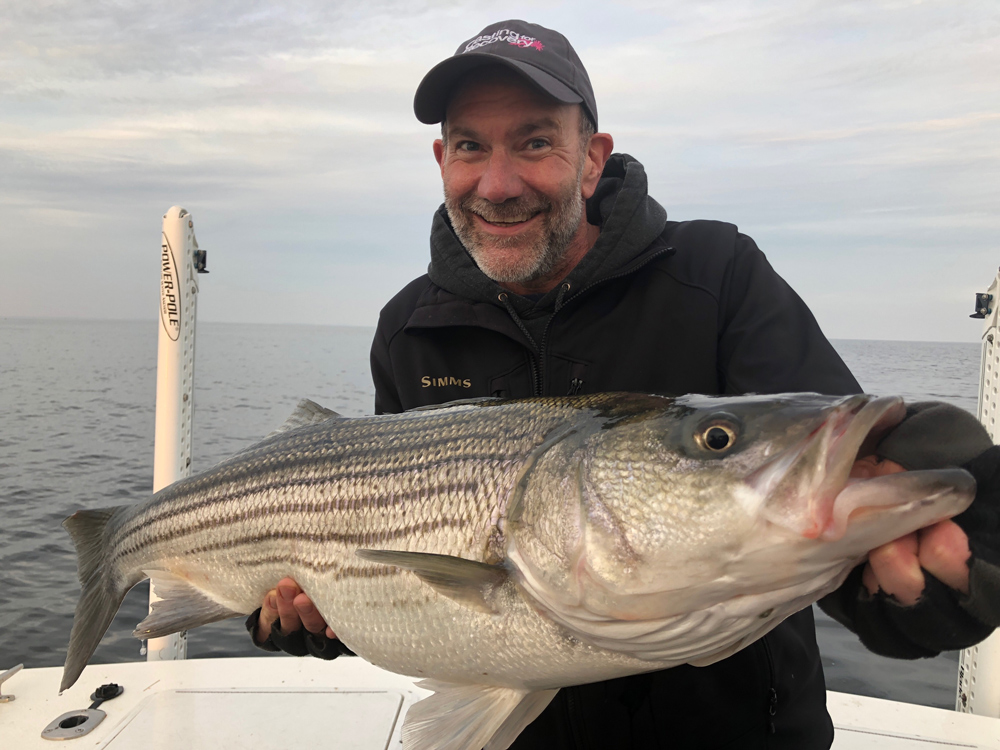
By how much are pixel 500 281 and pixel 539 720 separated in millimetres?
1741

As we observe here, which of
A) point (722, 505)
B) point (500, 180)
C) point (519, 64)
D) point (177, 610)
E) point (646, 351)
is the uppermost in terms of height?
point (519, 64)

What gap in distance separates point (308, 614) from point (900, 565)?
189cm

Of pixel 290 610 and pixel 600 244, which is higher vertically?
pixel 600 244

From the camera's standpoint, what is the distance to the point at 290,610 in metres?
2.50

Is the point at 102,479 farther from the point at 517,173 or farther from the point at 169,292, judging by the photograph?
the point at 517,173

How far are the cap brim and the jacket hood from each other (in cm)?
46

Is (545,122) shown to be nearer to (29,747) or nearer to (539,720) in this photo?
(539,720)

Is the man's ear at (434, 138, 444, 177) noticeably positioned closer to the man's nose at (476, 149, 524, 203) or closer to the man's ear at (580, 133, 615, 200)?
the man's nose at (476, 149, 524, 203)

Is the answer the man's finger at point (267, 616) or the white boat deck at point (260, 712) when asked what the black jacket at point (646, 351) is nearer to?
the man's finger at point (267, 616)

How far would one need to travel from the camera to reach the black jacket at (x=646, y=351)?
2379 millimetres

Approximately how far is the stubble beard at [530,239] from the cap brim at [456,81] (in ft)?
1.17

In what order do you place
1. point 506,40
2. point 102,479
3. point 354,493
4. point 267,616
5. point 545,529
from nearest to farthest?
point 545,529, point 354,493, point 267,616, point 506,40, point 102,479

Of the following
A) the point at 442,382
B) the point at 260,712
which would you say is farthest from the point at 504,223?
the point at 260,712

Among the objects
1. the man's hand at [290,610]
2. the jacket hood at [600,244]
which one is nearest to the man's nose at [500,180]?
the jacket hood at [600,244]
